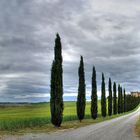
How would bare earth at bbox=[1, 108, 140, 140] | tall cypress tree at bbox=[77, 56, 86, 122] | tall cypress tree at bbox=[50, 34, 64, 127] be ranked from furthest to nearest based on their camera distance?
tall cypress tree at bbox=[77, 56, 86, 122] → tall cypress tree at bbox=[50, 34, 64, 127] → bare earth at bbox=[1, 108, 140, 140]

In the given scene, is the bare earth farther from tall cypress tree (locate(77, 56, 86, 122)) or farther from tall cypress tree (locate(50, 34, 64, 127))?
tall cypress tree (locate(77, 56, 86, 122))

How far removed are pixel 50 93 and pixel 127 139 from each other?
1957 centimetres

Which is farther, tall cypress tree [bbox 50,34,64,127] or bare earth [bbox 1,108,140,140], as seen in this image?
tall cypress tree [bbox 50,34,64,127]

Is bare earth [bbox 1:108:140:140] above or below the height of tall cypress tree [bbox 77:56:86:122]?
below

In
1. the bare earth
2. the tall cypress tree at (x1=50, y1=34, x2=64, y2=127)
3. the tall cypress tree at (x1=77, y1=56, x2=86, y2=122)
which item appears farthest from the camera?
the tall cypress tree at (x1=77, y1=56, x2=86, y2=122)

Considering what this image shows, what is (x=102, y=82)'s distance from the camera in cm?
8212

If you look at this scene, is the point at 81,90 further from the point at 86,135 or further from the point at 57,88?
the point at 86,135

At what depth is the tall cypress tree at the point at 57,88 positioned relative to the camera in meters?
→ 39.8

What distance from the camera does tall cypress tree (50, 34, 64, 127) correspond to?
39.8m

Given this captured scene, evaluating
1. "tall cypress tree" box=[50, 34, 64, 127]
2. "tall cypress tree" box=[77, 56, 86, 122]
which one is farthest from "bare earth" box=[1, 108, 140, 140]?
"tall cypress tree" box=[77, 56, 86, 122]

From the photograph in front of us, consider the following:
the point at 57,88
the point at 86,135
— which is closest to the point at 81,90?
the point at 57,88

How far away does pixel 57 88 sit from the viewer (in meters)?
40.6

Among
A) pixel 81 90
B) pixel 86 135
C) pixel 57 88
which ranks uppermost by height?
pixel 81 90

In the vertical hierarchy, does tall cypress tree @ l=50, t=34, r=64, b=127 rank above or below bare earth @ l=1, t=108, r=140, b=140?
above
